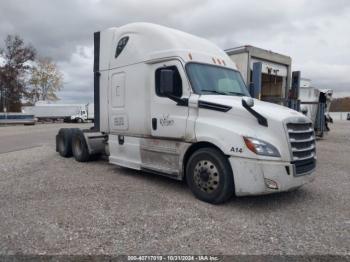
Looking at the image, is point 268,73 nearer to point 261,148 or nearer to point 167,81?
point 167,81

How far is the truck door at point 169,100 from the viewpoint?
5.84 meters

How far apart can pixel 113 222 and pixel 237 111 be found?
101 inches

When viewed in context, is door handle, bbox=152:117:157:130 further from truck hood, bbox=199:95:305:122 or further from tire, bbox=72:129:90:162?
tire, bbox=72:129:90:162

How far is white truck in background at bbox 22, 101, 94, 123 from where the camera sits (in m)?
53.8

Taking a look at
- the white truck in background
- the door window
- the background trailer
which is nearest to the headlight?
the door window

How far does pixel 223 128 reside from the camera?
519 centimetres

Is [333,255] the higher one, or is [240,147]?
[240,147]

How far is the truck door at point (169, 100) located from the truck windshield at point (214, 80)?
19 centimetres

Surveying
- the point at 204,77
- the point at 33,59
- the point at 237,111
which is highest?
the point at 33,59

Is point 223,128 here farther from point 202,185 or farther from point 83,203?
point 83,203

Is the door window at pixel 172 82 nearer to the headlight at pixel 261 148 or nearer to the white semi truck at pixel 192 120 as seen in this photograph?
the white semi truck at pixel 192 120

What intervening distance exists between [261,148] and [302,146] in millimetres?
898

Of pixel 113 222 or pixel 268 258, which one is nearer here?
pixel 268 258

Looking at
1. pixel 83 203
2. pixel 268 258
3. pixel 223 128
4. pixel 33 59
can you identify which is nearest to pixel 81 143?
pixel 83 203
